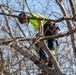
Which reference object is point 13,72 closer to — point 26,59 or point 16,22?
point 26,59

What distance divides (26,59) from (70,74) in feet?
2.64

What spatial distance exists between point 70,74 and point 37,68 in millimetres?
560

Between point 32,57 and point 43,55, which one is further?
point 43,55

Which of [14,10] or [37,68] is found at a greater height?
[14,10]

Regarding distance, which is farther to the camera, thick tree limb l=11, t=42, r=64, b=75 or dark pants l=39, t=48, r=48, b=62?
dark pants l=39, t=48, r=48, b=62

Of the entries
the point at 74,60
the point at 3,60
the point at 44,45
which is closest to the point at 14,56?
the point at 3,60

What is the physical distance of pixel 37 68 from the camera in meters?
4.64

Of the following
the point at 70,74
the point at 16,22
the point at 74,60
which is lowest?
the point at 70,74

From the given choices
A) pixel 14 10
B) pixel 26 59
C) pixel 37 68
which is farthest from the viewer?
pixel 37 68

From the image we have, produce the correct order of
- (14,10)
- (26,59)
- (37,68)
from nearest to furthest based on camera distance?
1. (14,10)
2. (26,59)
3. (37,68)

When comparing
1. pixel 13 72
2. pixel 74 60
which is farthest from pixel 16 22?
pixel 74 60

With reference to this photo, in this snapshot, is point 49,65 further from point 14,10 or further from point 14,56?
point 14,10

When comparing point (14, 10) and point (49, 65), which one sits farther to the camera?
point (49, 65)

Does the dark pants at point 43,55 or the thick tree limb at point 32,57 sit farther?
the dark pants at point 43,55
